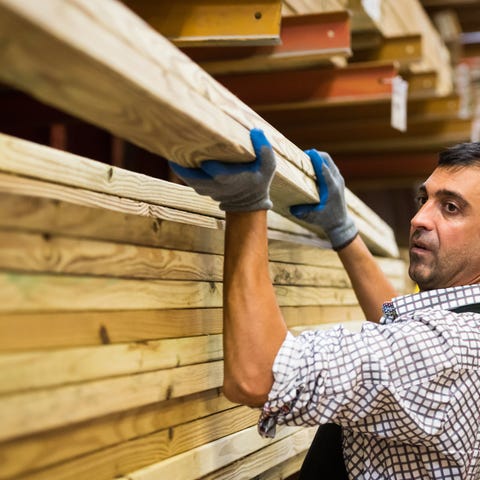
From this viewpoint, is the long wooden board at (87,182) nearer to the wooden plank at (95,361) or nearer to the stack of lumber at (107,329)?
the stack of lumber at (107,329)

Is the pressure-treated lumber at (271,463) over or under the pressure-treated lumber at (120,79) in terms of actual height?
under

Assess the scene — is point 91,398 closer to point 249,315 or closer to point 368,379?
point 249,315

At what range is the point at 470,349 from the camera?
2.22m

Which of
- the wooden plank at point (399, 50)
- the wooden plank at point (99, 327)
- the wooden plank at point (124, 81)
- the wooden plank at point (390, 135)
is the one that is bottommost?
the wooden plank at point (99, 327)

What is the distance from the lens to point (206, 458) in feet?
7.27

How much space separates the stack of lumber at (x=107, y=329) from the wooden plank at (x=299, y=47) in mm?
1558

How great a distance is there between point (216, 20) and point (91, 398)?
1.89m

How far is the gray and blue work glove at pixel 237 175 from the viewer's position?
1.86 meters

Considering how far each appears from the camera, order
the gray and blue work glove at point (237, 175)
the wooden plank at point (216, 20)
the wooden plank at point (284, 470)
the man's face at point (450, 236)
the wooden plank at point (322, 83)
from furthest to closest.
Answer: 1. the wooden plank at point (322, 83)
2. the wooden plank at point (216, 20)
3. the wooden plank at point (284, 470)
4. the man's face at point (450, 236)
5. the gray and blue work glove at point (237, 175)

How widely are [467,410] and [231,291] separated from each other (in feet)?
2.77

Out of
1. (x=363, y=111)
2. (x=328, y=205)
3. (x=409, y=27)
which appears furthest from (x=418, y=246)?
(x=409, y=27)

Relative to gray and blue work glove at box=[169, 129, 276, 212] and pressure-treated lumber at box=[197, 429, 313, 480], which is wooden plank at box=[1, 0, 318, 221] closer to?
gray and blue work glove at box=[169, 129, 276, 212]

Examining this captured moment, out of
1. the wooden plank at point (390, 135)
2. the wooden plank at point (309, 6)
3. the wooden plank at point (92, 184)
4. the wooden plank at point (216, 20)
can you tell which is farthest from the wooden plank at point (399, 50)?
the wooden plank at point (92, 184)

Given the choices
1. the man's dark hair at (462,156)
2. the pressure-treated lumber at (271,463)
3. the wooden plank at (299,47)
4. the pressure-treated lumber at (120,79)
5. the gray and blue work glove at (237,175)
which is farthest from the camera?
the wooden plank at (299,47)
